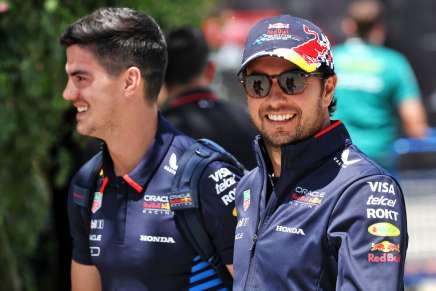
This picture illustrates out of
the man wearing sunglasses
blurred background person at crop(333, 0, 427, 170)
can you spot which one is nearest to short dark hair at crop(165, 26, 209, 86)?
blurred background person at crop(333, 0, 427, 170)

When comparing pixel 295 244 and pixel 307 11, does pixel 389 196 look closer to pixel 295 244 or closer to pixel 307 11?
pixel 295 244

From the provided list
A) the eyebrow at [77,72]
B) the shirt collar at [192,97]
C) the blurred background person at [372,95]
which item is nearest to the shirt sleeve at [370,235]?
the eyebrow at [77,72]

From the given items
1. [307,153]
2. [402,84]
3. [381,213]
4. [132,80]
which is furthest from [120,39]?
[402,84]

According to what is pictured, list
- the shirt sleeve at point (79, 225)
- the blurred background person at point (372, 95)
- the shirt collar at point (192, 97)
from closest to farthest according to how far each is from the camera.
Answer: the shirt sleeve at point (79, 225)
the shirt collar at point (192, 97)
the blurred background person at point (372, 95)

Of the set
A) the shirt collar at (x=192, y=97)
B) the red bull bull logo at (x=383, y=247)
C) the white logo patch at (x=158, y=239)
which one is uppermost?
the shirt collar at (x=192, y=97)

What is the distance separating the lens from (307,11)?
39.3ft

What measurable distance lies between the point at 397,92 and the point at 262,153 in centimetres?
450

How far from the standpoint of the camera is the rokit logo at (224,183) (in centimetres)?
344

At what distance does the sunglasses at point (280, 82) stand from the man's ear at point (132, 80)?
0.64 metres

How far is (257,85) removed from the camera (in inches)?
119

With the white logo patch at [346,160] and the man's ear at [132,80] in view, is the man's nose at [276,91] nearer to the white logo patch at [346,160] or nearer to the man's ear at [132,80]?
the white logo patch at [346,160]

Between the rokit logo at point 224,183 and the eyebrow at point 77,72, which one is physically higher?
the eyebrow at point 77,72

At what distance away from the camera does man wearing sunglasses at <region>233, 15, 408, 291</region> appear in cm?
272

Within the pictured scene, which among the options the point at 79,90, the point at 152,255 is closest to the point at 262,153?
the point at 152,255
